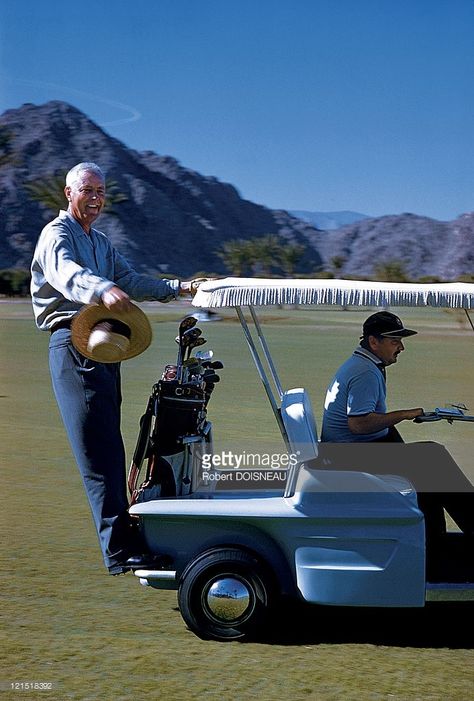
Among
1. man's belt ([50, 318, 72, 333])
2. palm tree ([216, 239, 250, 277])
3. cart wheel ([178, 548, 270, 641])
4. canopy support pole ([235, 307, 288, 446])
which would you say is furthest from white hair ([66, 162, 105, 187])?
palm tree ([216, 239, 250, 277])

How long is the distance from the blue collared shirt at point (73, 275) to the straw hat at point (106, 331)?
3.0 inches

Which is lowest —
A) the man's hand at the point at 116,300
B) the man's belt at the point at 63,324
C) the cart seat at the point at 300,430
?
the cart seat at the point at 300,430

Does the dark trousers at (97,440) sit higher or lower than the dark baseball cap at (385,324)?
lower

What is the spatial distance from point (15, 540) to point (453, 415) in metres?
2.56

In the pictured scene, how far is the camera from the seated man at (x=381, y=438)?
425cm

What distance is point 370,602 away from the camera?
4.00 metres

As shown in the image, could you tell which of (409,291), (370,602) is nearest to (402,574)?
(370,602)

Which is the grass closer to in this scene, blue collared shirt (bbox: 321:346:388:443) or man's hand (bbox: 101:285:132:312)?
blue collared shirt (bbox: 321:346:388:443)

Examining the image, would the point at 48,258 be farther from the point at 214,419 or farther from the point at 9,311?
the point at 9,311

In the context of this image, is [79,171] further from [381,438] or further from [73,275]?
[381,438]

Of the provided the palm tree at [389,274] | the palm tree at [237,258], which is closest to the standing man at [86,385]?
the palm tree at [389,274]

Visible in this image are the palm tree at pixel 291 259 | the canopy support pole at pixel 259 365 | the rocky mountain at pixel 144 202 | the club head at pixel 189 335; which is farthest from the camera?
the rocky mountain at pixel 144 202

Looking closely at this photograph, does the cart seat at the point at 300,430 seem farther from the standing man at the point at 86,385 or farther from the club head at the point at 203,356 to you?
the standing man at the point at 86,385

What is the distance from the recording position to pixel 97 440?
14.0 ft
